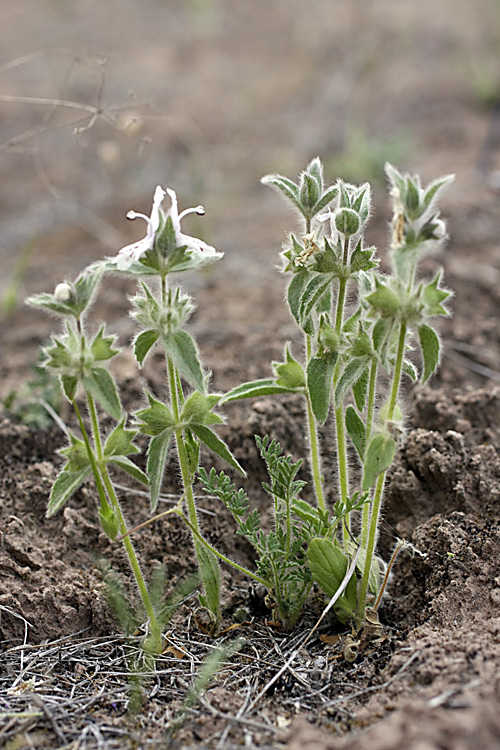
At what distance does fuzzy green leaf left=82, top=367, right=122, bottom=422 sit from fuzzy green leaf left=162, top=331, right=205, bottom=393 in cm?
20

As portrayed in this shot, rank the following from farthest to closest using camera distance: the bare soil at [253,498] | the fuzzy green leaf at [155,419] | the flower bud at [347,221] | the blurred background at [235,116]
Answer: the blurred background at [235,116] < the fuzzy green leaf at [155,419] < the flower bud at [347,221] < the bare soil at [253,498]

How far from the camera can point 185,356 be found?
2.01 meters

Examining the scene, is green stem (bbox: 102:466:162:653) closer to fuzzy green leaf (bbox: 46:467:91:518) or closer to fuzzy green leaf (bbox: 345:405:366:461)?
fuzzy green leaf (bbox: 46:467:91:518)

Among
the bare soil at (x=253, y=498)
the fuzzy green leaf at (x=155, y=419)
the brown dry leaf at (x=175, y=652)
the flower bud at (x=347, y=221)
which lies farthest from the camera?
the brown dry leaf at (x=175, y=652)

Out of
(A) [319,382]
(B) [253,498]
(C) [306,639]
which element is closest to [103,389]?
(A) [319,382]

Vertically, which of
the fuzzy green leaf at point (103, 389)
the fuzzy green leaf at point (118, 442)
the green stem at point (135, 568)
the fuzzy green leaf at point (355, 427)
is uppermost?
the fuzzy green leaf at point (103, 389)

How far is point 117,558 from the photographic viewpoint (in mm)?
2715

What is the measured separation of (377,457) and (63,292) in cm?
97

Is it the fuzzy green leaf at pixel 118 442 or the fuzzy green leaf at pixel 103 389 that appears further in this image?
the fuzzy green leaf at pixel 118 442

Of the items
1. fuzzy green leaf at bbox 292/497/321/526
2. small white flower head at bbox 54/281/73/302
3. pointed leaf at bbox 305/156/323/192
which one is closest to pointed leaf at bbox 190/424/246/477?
fuzzy green leaf at bbox 292/497/321/526

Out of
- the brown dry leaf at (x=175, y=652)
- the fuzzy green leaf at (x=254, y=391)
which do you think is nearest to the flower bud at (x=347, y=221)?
the fuzzy green leaf at (x=254, y=391)

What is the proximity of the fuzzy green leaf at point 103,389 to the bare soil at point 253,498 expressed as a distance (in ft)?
2.69

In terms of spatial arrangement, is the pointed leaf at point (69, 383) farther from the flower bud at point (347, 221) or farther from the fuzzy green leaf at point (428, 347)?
the fuzzy green leaf at point (428, 347)

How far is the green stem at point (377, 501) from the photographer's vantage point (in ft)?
6.50
